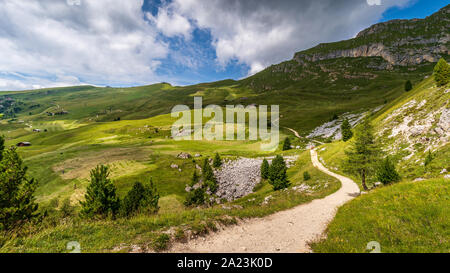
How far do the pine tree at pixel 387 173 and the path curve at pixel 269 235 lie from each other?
11409 millimetres

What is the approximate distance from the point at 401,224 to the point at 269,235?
7084mm

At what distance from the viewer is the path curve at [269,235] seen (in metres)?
9.91

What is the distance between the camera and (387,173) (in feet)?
74.7

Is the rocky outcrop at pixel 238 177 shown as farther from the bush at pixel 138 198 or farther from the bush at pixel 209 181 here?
the bush at pixel 138 198

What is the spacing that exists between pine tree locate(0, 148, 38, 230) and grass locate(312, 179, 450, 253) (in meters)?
28.1

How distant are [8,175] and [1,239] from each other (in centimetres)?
1627

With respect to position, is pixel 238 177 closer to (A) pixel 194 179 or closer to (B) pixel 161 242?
(A) pixel 194 179

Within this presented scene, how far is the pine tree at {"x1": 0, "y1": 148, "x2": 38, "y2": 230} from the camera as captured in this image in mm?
18328

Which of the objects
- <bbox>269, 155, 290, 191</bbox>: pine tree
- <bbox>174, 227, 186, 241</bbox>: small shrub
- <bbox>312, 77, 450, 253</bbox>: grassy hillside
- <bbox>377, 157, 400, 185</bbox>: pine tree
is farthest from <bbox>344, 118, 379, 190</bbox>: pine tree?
<bbox>174, 227, 186, 241</bbox>: small shrub

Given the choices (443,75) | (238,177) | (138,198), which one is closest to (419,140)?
(443,75)

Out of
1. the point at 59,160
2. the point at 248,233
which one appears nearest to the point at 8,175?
the point at 248,233

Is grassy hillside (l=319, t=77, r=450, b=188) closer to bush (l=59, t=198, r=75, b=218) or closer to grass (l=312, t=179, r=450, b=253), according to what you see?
grass (l=312, t=179, r=450, b=253)

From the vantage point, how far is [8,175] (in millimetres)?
19188

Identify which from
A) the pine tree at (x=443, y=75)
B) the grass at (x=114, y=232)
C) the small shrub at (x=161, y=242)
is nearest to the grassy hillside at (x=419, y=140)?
the pine tree at (x=443, y=75)
